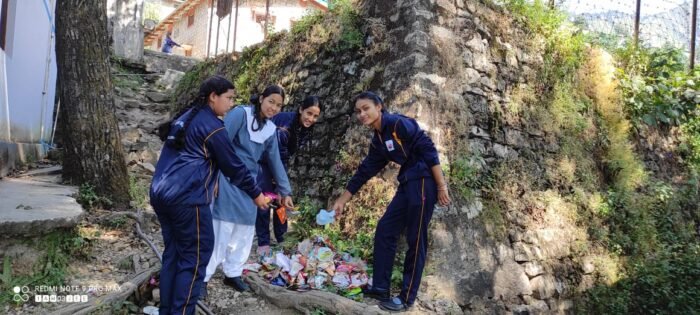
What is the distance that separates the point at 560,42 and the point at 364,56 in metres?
2.84

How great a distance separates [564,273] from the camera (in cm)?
519

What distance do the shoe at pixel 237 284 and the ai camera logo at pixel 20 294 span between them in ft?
4.29

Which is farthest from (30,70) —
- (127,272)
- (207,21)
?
(207,21)

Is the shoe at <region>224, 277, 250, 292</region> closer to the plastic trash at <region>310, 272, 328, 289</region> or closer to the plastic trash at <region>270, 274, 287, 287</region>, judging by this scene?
the plastic trash at <region>270, 274, 287, 287</region>

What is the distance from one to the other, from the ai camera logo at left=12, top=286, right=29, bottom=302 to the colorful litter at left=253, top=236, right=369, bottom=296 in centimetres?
155

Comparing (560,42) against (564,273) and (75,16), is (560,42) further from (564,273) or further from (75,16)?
(75,16)

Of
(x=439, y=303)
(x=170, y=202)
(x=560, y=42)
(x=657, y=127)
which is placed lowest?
(x=439, y=303)

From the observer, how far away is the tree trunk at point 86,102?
4461 mm

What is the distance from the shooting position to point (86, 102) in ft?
14.7

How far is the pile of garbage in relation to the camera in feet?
12.3

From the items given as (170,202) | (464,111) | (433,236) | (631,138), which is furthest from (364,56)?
(631,138)

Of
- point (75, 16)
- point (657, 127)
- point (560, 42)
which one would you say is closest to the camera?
point (75, 16)

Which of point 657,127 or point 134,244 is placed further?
point 657,127

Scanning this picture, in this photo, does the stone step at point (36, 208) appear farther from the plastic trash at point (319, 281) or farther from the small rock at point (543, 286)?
the small rock at point (543, 286)
